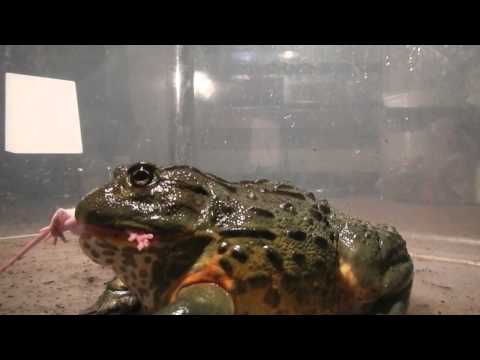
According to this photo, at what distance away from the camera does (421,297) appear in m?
2.28

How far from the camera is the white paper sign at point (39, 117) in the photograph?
12.3ft

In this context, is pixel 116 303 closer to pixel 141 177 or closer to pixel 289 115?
pixel 141 177

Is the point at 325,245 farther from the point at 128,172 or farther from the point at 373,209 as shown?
the point at 373,209

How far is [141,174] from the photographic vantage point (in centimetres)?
150

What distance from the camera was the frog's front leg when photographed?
3.96 feet

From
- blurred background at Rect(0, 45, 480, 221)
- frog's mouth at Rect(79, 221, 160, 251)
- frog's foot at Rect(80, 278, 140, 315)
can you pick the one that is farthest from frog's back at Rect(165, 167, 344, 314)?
blurred background at Rect(0, 45, 480, 221)

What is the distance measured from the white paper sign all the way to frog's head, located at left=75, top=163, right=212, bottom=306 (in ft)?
9.13

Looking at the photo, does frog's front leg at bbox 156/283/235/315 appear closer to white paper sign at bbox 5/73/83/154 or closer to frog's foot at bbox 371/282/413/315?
frog's foot at bbox 371/282/413/315

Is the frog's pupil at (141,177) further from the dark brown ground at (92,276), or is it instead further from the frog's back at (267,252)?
the dark brown ground at (92,276)

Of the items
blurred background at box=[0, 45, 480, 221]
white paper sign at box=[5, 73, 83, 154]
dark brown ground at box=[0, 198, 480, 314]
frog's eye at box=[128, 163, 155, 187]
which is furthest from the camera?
blurred background at box=[0, 45, 480, 221]

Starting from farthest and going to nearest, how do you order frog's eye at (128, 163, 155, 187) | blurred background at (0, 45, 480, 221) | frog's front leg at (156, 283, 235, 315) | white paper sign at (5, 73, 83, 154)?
blurred background at (0, 45, 480, 221) → white paper sign at (5, 73, 83, 154) → frog's eye at (128, 163, 155, 187) → frog's front leg at (156, 283, 235, 315)

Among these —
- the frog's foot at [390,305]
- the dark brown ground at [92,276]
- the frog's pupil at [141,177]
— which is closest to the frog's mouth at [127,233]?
the frog's pupil at [141,177]

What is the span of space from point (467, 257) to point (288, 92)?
538 centimetres

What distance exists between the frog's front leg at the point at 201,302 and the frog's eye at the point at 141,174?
1.58ft
